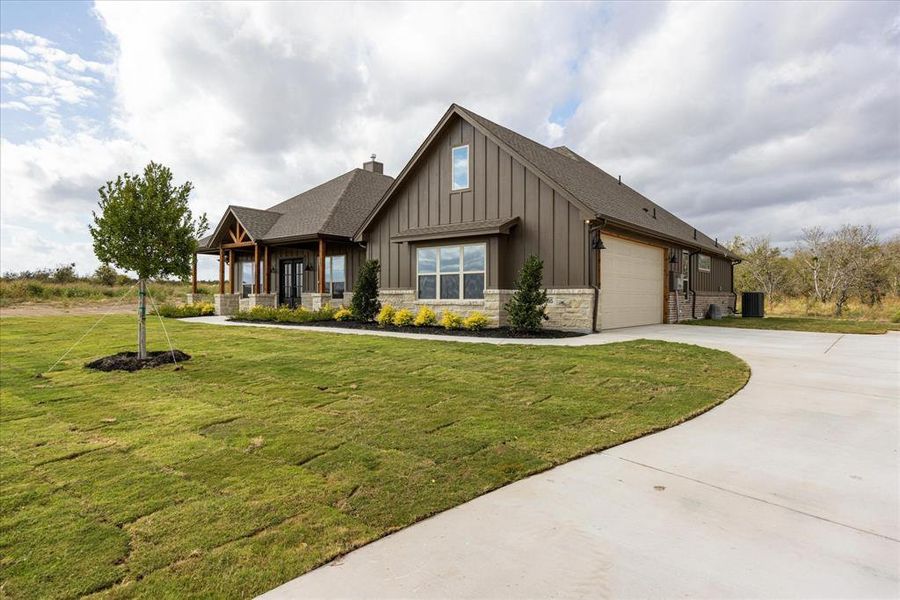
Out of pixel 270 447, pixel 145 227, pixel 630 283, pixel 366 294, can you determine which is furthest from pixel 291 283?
pixel 270 447

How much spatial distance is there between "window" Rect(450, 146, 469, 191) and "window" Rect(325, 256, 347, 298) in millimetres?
7361

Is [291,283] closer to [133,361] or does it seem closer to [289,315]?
[289,315]

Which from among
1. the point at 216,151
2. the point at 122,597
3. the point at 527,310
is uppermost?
the point at 216,151

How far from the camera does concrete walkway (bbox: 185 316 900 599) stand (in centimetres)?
198

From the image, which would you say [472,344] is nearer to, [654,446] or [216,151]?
[654,446]

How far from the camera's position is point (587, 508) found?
2699 millimetres

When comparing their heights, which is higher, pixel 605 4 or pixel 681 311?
pixel 605 4

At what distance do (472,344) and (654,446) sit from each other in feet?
19.8

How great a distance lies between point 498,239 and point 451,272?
81.5 inches

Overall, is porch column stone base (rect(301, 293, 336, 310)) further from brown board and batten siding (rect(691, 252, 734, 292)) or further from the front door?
brown board and batten siding (rect(691, 252, 734, 292))

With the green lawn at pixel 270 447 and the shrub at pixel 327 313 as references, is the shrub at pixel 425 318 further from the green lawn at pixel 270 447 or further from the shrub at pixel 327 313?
the green lawn at pixel 270 447

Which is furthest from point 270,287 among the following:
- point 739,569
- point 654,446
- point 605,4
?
point 739,569

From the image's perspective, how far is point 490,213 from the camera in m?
13.8

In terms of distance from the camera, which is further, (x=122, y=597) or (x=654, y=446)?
(x=654, y=446)
